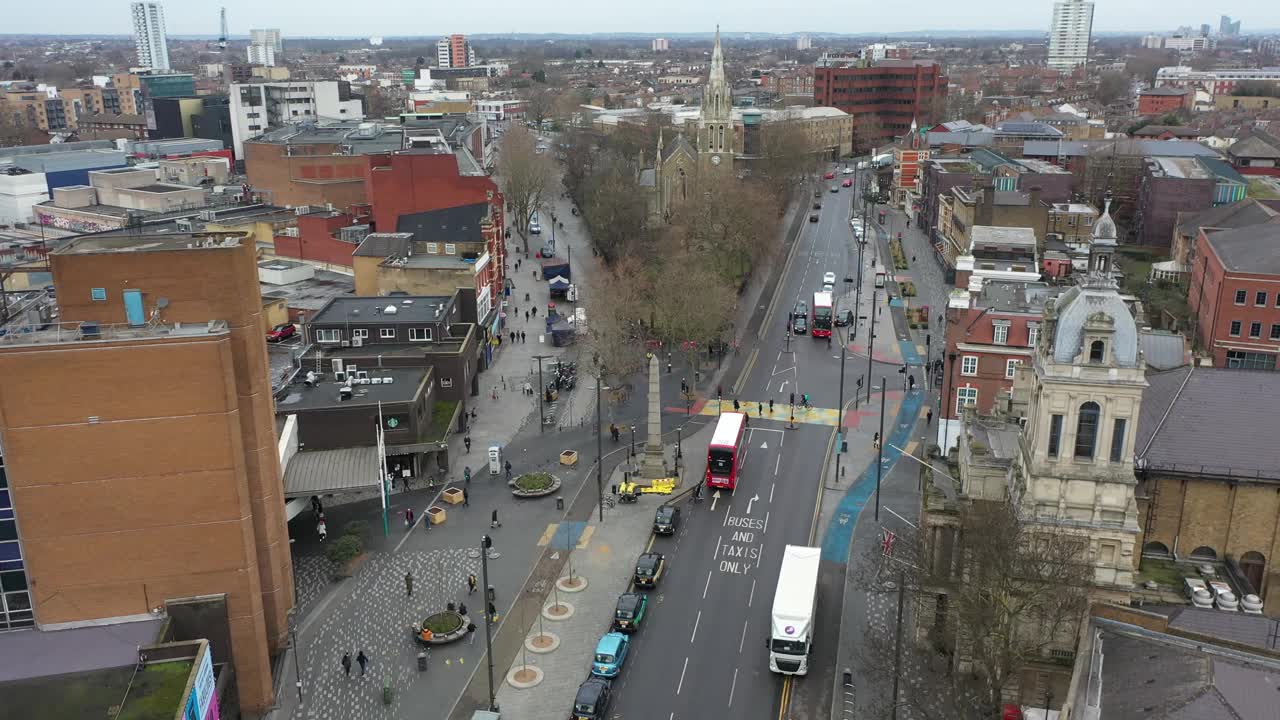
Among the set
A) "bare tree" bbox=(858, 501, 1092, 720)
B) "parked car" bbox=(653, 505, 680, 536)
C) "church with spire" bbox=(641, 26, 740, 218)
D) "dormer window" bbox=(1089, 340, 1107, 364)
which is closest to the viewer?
"bare tree" bbox=(858, 501, 1092, 720)

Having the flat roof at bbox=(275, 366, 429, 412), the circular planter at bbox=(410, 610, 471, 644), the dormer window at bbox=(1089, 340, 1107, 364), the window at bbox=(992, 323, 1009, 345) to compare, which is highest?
the dormer window at bbox=(1089, 340, 1107, 364)

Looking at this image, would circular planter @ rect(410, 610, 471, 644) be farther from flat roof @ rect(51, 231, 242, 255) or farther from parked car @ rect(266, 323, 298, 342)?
parked car @ rect(266, 323, 298, 342)

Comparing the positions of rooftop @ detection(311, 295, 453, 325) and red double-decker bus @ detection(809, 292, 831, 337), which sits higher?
rooftop @ detection(311, 295, 453, 325)

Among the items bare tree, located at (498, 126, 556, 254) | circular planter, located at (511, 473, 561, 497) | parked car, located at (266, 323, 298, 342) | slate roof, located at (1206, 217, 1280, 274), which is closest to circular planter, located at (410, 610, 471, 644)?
circular planter, located at (511, 473, 561, 497)

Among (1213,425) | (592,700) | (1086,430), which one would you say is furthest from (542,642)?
(1213,425)

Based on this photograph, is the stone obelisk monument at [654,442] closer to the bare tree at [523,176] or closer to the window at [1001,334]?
the window at [1001,334]

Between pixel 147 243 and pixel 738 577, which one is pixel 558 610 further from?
pixel 147 243

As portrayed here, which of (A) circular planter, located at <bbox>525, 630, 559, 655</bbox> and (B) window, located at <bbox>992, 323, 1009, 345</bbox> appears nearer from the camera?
(A) circular planter, located at <bbox>525, 630, 559, 655</bbox>
